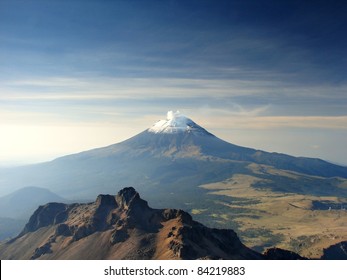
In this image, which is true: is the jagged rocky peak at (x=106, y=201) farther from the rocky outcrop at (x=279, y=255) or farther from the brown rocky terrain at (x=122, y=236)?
the rocky outcrop at (x=279, y=255)

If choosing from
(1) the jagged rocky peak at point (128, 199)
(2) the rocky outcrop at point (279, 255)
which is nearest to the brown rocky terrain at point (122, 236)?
(1) the jagged rocky peak at point (128, 199)

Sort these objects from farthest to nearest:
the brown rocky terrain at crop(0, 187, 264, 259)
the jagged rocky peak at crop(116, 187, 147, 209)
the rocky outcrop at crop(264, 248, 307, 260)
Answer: the jagged rocky peak at crop(116, 187, 147, 209) → the rocky outcrop at crop(264, 248, 307, 260) → the brown rocky terrain at crop(0, 187, 264, 259)

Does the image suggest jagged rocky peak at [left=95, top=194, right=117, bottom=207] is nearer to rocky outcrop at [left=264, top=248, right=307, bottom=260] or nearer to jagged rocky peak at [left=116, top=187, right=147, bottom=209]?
jagged rocky peak at [left=116, top=187, right=147, bottom=209]

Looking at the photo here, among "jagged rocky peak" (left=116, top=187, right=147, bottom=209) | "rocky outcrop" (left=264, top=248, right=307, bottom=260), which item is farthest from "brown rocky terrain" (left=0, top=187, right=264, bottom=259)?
"rocky outcrop" (left=264, top=248, right=307, bottom=260)

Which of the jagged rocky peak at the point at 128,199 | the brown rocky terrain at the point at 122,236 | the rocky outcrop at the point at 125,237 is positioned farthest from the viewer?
the jagged rocky peak at the point at 128,199

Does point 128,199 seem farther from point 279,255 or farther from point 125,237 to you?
point 279,255

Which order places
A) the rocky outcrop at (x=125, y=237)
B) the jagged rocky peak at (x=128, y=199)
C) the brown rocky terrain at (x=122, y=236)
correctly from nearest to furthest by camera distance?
the brown rocky terrain at (x=122, y=236) < the rocky outcrop at (x=125, y=237) < the jagged rocky peak at (x=128, y=199)
